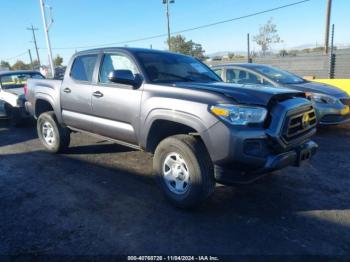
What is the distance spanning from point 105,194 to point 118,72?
158 cm

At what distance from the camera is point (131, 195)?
3889mm

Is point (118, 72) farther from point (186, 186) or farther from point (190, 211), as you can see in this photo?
point (190, 211)

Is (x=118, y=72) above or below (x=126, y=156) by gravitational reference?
above

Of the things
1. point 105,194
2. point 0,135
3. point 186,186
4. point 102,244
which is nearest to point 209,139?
point 186,186

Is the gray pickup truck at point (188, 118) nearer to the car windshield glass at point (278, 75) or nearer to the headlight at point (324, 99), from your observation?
the car windshield glass at point (278, 75)

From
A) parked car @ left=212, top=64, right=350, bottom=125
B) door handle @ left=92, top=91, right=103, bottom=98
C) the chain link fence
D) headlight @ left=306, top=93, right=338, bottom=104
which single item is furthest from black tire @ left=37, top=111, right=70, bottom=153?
the chain link fence

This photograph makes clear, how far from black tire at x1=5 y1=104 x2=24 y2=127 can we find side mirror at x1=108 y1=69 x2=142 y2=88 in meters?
5.68

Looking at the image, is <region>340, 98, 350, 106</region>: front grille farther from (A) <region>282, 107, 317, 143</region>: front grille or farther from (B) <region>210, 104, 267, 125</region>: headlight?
(B) <region>210, 104, 267, 125</region>: headlight

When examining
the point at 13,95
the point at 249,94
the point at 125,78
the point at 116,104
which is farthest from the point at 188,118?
the point at 13,95

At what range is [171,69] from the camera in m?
4.24

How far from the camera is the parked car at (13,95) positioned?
26.7 feet

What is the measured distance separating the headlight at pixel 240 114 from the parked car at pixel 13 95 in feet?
22.4

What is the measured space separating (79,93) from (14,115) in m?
4.51

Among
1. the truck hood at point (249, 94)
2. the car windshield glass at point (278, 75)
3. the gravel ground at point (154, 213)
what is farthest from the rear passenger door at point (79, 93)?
the car windshield glass at point (278, 75)
